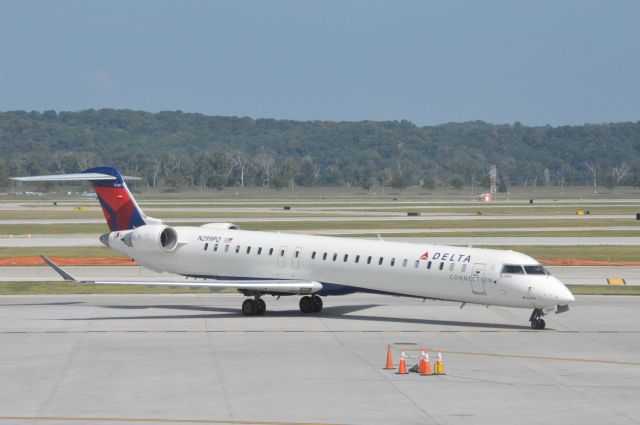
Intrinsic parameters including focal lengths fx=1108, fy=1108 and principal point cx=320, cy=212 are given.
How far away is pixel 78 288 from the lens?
43.4 m

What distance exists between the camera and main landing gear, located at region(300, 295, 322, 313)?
3541 centimetres

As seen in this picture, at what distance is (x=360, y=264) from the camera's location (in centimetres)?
3359

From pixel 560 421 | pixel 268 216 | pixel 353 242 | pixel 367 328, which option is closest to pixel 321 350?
pixel 367 328

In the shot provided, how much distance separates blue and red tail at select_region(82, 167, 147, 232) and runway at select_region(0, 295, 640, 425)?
281 cm

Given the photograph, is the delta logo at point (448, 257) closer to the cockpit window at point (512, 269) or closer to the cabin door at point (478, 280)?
the cabin door at point (478, 280)

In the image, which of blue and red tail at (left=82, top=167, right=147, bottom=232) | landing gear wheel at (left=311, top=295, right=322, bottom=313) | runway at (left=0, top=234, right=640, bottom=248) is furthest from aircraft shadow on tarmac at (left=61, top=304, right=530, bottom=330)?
runway at (left=0, top=234, right=640, bottom=248)

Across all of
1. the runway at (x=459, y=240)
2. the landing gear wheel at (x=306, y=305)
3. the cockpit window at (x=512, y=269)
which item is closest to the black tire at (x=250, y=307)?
the landing gear wheel at (x=306, y=305)

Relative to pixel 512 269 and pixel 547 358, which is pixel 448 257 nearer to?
pixel 512 269

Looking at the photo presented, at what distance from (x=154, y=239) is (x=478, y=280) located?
11.3 meters

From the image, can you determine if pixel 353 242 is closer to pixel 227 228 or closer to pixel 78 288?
pixel 227 228

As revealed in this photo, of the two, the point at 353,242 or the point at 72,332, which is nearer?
the point at 72,332

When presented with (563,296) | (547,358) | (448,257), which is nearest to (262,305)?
(448,257)

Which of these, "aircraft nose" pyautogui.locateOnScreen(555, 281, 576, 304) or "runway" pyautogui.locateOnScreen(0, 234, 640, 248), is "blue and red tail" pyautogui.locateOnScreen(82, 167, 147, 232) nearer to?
"aircraft nose" pyautogui.locateOnScreen(555, 281, 576, 304)

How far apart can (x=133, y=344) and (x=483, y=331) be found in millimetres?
9773
